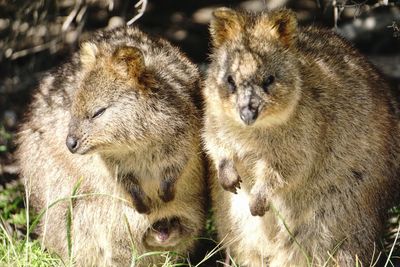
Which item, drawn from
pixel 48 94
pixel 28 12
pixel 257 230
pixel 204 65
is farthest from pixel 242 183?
pixel 28 12

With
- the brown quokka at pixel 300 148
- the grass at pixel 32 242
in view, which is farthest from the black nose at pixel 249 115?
Answer: the grass at pixel 32 242

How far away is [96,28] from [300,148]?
13.6 ft

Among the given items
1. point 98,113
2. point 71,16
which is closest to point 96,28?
point 71,16

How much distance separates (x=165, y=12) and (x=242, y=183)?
140 inches

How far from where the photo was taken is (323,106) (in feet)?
20.0

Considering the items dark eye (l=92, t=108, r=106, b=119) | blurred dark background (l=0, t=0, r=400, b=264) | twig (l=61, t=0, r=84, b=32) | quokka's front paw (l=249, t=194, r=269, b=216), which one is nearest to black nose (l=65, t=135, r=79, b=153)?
dark eye (l=92, t=108, r=106, b=119)

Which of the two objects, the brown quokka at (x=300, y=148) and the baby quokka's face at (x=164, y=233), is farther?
the baby quokka's face at (x=164, y=233)

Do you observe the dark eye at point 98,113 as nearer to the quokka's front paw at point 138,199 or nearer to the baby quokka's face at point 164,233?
the quokka's front paw at point 138,199

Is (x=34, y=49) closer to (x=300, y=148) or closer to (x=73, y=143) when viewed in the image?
(x=73, y=143)

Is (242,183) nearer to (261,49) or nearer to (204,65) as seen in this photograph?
(261,49)

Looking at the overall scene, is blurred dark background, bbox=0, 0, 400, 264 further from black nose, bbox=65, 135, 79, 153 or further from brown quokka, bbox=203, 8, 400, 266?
black nose, bbox=65, 135, 79, 153

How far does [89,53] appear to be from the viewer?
251 inches

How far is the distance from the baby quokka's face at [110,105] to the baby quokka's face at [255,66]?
0.58 metres

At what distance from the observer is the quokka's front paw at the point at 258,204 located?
6.14m
